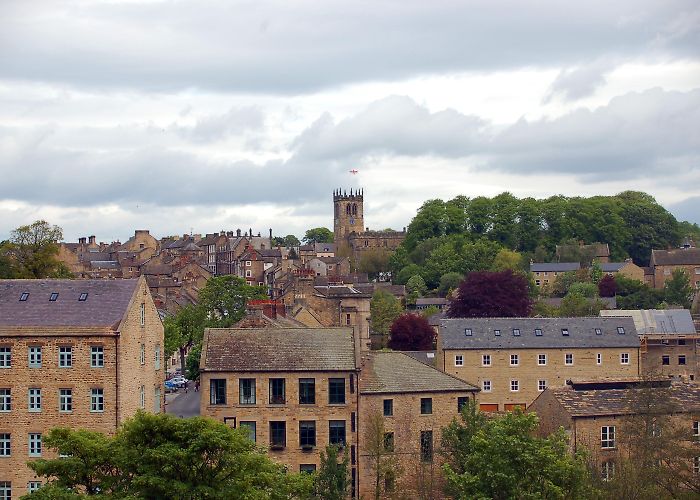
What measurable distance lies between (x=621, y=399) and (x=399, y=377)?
10.8m

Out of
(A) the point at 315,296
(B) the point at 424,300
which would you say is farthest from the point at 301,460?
(B) the point at 424,300

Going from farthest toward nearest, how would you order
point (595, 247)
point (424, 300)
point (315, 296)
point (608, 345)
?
point (595, 247) → point (424, 300) → point (315, 296) → point (608, 345)

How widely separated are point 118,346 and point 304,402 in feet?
31.8

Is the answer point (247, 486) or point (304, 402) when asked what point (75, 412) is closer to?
point (304, 402)

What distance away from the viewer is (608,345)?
239ft

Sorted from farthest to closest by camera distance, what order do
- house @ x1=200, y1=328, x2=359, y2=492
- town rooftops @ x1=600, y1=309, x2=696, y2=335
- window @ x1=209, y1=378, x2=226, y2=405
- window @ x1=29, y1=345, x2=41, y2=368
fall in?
1. town rooftops @ x1=600, y1=309, x2=696, y2=335
2. window @ x1=209, y1=378, x2=226, y2=405
3. house @ x1=200, y1=328, x2=359, y2=492
4. window @ x1=29, y1=345, x2=41, y2=368

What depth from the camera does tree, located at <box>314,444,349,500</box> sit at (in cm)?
4456

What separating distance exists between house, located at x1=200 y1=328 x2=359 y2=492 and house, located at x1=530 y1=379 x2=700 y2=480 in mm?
9702

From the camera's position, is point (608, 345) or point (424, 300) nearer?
point (608, 345)

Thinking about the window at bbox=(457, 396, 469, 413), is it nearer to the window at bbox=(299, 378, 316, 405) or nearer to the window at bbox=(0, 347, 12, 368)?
the window at bbox=(299, 378, 316, 405)

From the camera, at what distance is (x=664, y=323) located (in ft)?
272

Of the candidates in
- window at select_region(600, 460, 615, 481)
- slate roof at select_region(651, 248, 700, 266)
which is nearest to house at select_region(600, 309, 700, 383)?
window at select_region(600, 460, 615, 481)

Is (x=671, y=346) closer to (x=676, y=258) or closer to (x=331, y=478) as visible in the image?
(x=331, y=478)

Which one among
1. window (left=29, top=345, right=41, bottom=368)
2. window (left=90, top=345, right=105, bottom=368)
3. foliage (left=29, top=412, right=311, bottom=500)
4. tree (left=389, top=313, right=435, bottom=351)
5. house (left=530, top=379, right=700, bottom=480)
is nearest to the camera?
foliage (left=29, top=412, right=311, bottom=500)
